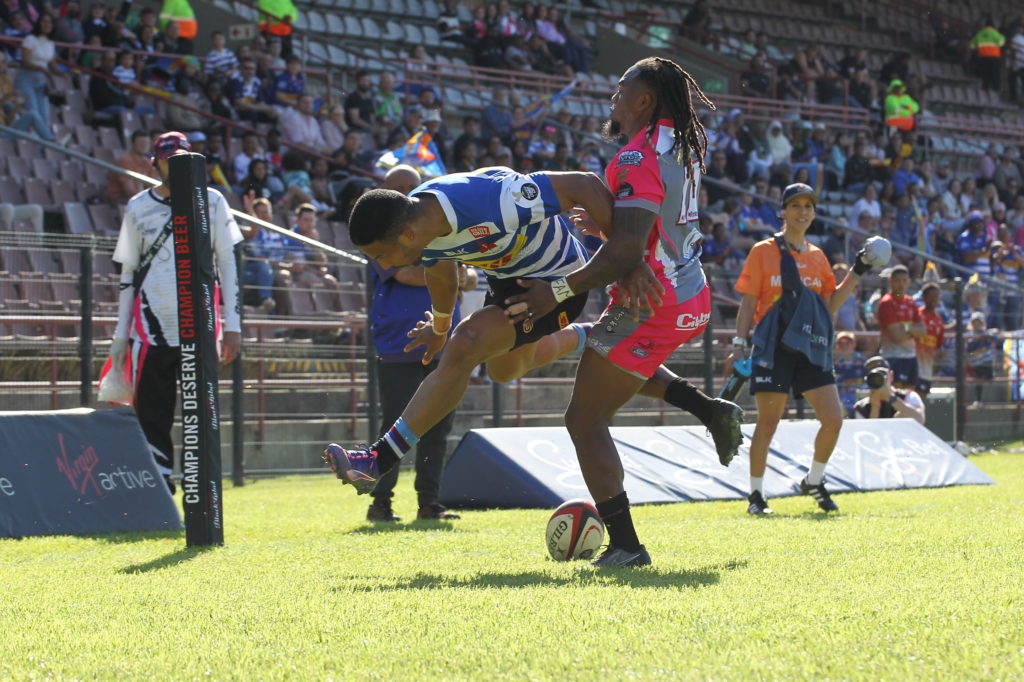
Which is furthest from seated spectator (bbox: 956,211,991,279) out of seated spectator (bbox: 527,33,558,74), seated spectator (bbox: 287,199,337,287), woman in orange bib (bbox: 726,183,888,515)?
woman in orange bib (bbox: 726,183,888,515)

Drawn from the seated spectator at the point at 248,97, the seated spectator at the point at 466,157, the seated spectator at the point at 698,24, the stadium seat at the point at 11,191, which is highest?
the seated spectator at the point at 698,24

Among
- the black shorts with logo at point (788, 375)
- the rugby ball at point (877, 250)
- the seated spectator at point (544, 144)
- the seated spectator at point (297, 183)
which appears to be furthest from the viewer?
the seated spectator at point (544, 144)

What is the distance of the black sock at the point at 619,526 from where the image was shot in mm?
5680

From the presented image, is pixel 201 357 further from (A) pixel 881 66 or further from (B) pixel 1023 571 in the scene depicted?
(A) pixel 881 66

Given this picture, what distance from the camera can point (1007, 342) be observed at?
18.8 m

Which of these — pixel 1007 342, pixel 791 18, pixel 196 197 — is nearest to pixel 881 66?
pixel 791 18

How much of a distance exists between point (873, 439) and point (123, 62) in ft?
36.6

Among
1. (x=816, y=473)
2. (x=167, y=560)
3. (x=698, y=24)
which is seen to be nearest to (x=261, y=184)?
(x=816, y=473)

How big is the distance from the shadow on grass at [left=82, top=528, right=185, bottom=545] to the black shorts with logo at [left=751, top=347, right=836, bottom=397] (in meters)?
3.90

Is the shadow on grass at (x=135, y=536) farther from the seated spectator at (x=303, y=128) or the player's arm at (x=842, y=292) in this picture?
the seated spectator at (x=303, y=128)

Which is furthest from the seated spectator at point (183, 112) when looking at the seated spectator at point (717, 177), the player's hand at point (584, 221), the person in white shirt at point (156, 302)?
the player's hand at point (584, 221)

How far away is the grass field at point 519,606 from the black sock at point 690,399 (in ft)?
2.04

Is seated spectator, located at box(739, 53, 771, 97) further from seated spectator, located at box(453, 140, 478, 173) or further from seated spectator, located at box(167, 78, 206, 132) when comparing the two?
seated spectator, located at box(167, 78, 206, 132)

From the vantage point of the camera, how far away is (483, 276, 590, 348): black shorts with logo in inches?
227
